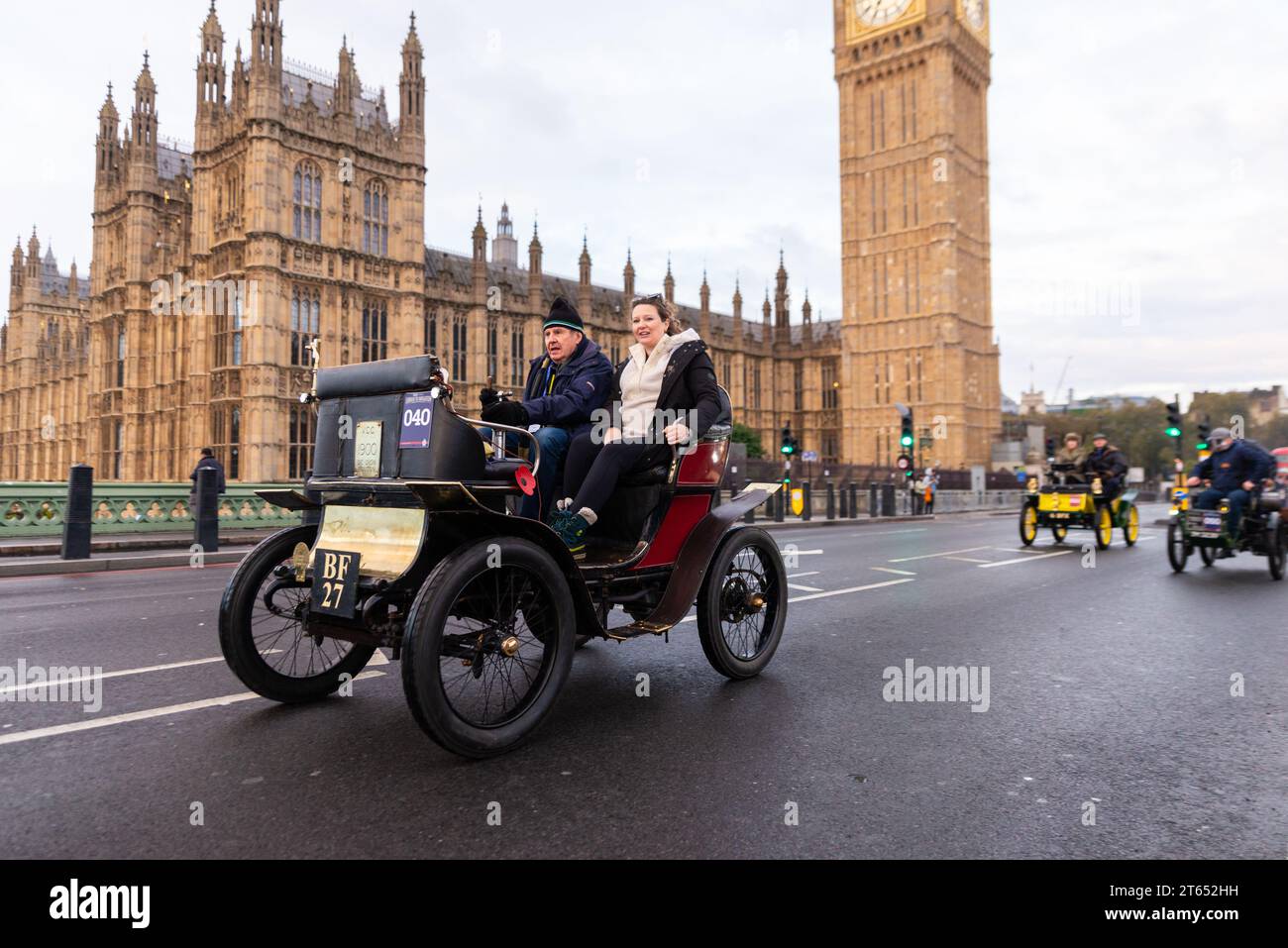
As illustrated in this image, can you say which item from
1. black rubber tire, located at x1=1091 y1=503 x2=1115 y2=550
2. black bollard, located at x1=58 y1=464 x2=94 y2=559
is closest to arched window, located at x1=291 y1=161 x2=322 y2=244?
black bollard, located at x1=58 y1=464 x2=94 y2=559

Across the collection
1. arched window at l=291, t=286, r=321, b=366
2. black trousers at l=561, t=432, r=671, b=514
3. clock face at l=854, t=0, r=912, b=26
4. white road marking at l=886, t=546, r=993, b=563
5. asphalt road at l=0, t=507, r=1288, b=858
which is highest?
clock face at l=854, t=0, r=912, b=26

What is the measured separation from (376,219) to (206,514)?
99.9ft

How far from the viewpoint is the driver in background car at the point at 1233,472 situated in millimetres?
8945

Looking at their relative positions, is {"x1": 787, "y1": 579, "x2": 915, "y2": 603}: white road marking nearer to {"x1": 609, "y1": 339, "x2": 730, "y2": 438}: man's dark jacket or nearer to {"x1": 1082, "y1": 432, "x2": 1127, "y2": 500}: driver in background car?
{"x1": 609, "y1": 339, "x2": 730, "y2": 438}: man's dark jacket

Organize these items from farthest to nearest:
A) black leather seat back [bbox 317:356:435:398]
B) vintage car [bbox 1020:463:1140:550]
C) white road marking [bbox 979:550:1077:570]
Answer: vintage car [bbox 1020:463:1140:550] < white road marking [bbox 979:550:1077:570] < black leather seat back [bbox 317:356:435:398]

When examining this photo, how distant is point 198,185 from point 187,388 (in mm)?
10047

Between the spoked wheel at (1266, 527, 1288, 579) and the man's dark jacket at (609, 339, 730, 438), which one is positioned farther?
the spoked wheel at (1266, 527, 1288, 579)

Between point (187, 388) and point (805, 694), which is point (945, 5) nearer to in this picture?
point (187, 388)

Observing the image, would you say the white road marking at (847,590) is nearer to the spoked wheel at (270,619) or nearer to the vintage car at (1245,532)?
the vintage car at (1245,532)

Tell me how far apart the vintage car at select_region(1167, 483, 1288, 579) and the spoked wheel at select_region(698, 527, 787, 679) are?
728cm

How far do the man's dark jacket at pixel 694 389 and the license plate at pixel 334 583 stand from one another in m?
1.71

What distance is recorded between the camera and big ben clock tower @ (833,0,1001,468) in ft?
184

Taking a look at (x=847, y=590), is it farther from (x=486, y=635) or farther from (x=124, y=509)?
(x=124, y=509)
